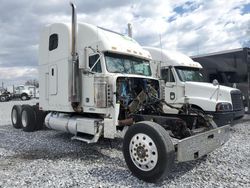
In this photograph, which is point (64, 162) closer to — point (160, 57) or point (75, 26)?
point (75, 26)

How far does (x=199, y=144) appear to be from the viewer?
16.4 feet

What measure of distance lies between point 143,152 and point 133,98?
2857mm

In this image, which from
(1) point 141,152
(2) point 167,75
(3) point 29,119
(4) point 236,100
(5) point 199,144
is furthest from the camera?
(3) point 29,119

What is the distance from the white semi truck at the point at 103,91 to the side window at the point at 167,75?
2044mm

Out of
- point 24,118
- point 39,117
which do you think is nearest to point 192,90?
point 39,117

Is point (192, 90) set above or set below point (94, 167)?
above

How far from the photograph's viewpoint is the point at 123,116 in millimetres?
7328

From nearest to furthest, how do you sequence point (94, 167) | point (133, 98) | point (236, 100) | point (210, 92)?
1. point (94, 167)
2. point (133, 98)
3. point (210, 92)
4. point (236, 100)

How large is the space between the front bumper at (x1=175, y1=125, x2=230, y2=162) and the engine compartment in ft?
6.61

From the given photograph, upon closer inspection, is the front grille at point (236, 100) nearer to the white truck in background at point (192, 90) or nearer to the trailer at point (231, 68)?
the white truck in background at point (192, 90)

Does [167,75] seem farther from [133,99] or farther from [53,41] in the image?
[53,41]

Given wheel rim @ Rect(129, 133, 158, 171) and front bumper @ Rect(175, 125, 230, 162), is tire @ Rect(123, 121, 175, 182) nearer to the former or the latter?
wheel rim @ Rect(129, 133, 158, 171)

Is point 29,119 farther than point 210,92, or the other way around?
point 29,119

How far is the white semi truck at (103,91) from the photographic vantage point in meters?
6.03
